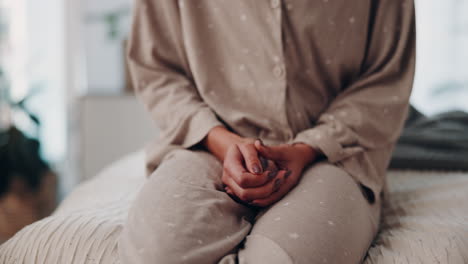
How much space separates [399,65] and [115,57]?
1963mm

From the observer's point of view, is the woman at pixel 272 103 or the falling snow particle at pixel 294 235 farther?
the woman at pixel 272 103

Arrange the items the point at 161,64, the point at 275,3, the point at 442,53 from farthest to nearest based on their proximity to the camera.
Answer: the point at 442,53 → the point at 161,64 → the point at 275,3

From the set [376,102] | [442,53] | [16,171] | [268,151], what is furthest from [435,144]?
[16,171]

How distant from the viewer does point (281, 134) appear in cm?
91

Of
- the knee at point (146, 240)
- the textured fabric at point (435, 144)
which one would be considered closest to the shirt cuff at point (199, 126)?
the knee at point (146, 240)

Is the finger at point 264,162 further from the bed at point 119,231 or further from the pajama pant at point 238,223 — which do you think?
the bed at point 119,231

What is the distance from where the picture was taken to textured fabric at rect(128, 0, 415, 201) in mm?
888

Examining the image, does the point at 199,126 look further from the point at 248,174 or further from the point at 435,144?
the point at 435,144

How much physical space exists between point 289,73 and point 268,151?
21cm

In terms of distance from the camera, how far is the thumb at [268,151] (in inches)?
29.6

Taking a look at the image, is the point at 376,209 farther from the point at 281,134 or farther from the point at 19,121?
the point at 19,121

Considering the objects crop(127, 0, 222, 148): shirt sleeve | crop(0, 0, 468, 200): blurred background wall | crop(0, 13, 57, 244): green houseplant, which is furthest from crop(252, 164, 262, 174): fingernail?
crop(0, 0, 468, 200): blurred background wall

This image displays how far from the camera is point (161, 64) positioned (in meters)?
1.00

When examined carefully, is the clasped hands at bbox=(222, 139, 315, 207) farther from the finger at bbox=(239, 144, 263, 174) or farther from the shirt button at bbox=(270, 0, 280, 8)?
the shirt button at bbox=(270, 0, 280, 8)
